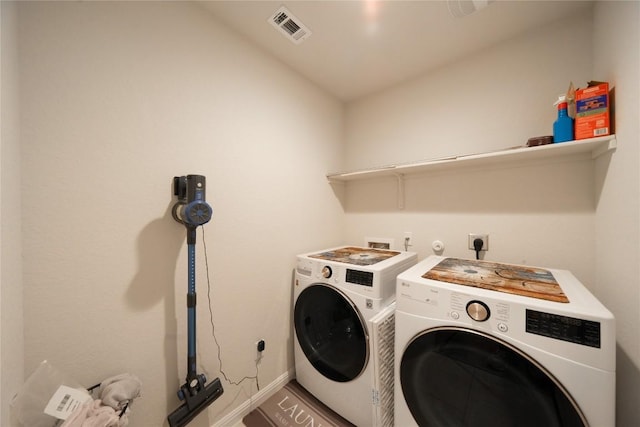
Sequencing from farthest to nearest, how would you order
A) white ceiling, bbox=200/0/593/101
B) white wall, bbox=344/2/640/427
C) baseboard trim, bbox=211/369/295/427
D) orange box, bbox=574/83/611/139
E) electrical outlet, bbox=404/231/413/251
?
1. electrical outlet, bbox=404/231/413/251
2. baseboard trim, bbox=211/369/295/427
3. white ceiling, bbox=200/0/593/101
4. orange box, bbox=574/83/611/139
5. white wall, bbox=344/2/640/427

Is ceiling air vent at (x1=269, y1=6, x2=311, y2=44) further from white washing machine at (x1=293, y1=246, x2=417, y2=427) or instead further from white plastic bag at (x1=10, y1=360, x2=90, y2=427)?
white plastic bag at (x1=10, y1=360, x2=90, y2=427)

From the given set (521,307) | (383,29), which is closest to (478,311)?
(521,307)

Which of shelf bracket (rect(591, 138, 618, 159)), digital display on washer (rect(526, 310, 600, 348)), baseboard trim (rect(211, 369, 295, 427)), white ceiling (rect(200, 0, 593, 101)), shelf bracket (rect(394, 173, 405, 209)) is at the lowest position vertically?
baseboard trim (rect(211, 369, 295, 427))

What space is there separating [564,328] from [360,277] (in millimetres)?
740

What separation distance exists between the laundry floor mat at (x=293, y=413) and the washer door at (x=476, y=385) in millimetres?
674

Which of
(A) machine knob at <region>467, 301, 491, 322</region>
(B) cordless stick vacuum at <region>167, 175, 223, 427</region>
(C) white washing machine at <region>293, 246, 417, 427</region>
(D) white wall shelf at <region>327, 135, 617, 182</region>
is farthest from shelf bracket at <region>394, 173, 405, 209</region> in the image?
(B) cordless stick vacuum at <region>167, 175, 223, 427</region>

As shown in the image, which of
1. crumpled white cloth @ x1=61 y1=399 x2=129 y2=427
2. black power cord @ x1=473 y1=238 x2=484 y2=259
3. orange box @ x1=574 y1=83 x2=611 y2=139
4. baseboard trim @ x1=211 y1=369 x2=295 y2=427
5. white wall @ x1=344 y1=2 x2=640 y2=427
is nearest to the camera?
crumpled white cloth @ x1=61 y1=399 x2=129 y2=427

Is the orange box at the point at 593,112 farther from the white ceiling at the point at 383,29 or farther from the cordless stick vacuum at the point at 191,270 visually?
the cordless stick vacuum at the point at 191,270

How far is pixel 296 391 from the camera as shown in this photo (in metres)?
1.55

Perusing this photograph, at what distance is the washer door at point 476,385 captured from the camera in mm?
684

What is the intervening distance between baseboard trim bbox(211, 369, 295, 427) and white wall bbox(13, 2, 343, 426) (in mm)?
46

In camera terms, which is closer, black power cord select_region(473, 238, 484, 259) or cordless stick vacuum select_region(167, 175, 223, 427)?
cordless stick vacuum select_region(167, 175, 223, 427)

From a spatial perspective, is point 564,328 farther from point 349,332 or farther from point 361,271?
point 349,332

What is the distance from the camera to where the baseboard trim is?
129 centimetres
